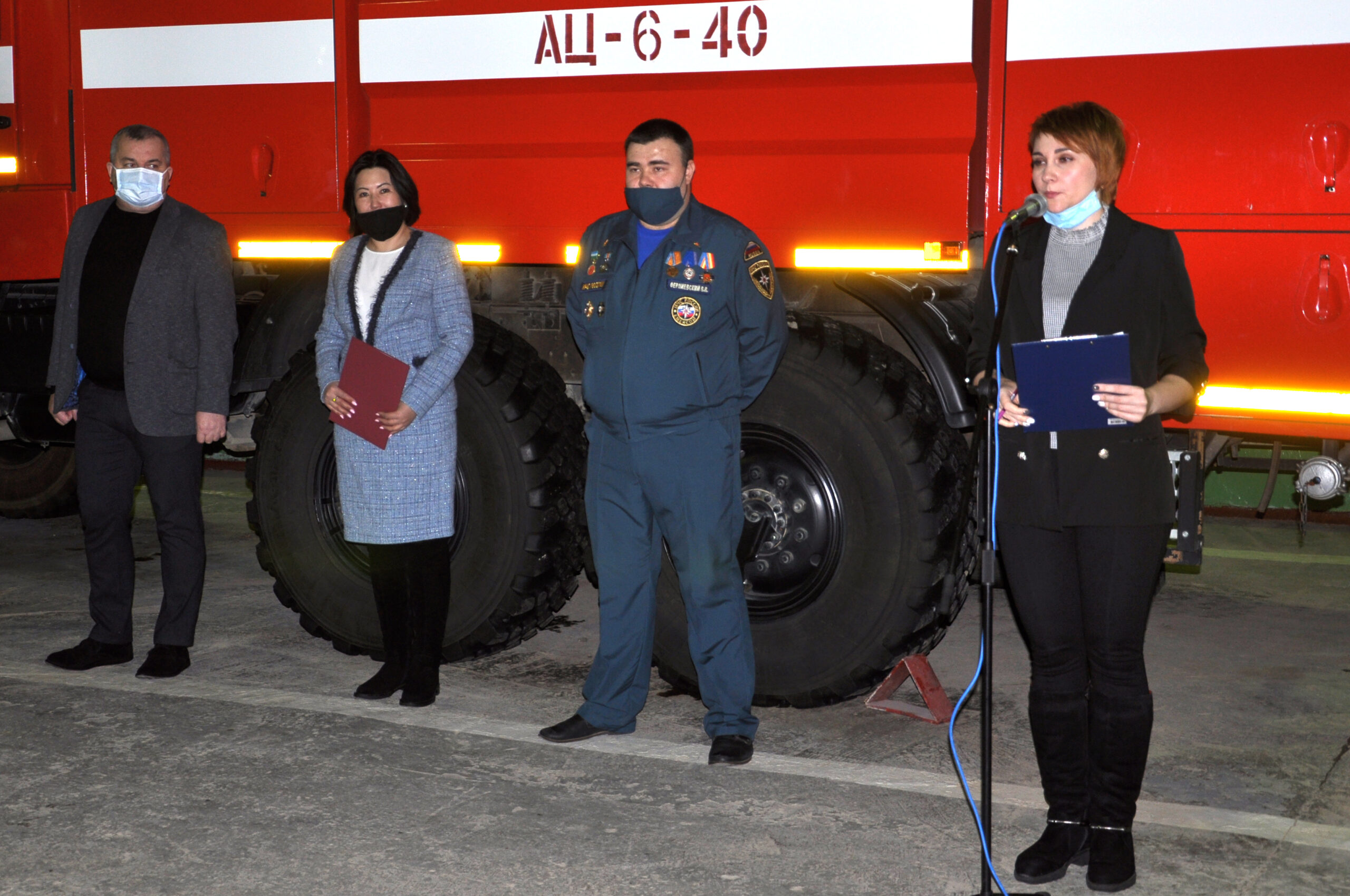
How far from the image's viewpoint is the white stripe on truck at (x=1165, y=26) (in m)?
3.93

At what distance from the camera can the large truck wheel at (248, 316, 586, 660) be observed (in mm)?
4980

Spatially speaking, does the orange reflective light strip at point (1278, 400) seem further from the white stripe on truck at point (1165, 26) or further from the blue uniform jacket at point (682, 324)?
the blue uniform jacket at point (682, 324)

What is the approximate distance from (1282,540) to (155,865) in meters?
6.11

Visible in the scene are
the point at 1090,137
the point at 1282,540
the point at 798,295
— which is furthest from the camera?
the point at 1282,540

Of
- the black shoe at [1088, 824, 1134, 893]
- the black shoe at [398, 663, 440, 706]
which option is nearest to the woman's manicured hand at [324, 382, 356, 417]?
the black shoe at [398, 663, 440, 706]

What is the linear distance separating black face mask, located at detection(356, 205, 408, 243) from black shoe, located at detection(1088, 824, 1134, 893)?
2723 mm

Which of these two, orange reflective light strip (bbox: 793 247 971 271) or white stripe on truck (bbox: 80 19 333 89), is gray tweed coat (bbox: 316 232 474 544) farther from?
orange reflective light strip (bbox: 793 247 971 271)

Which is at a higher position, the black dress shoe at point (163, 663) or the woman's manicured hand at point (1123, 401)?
the woman's manicured hand at point (1123, 401)

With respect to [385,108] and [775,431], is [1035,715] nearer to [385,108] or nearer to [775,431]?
[775,431]

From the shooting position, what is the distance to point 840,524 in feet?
15.1

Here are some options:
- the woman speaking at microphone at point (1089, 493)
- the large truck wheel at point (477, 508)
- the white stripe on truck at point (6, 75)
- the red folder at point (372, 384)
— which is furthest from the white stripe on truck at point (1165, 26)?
the white stripe on truck at point (6, 75)

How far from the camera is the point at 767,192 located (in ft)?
15.2

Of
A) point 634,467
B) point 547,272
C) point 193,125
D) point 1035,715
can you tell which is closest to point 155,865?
point 634,467

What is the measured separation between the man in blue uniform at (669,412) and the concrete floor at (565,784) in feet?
0.85
